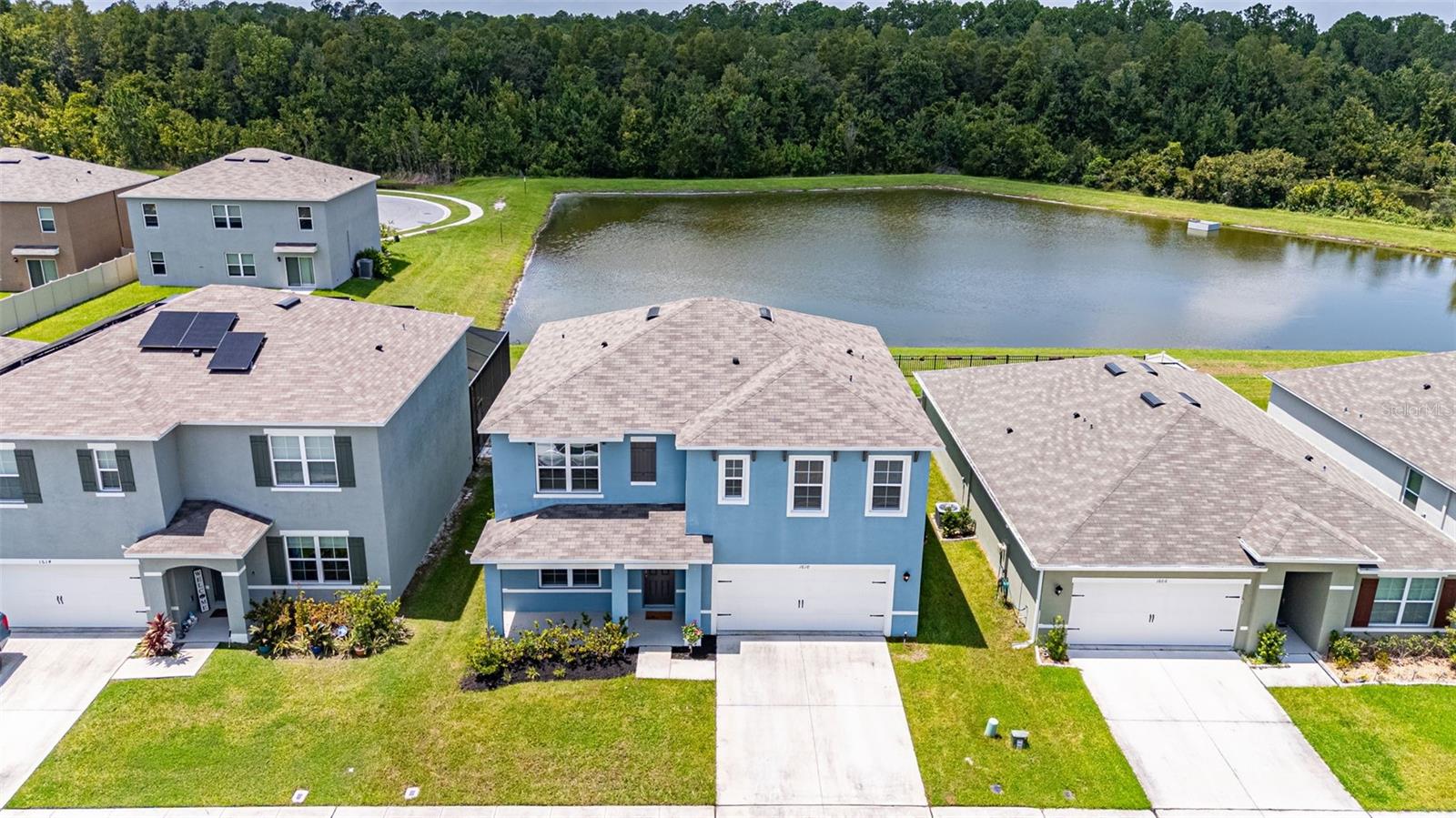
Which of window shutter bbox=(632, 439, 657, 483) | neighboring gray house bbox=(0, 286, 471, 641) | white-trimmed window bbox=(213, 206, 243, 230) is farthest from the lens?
white-trimmed window bbox=(213, 206, 243, 230)

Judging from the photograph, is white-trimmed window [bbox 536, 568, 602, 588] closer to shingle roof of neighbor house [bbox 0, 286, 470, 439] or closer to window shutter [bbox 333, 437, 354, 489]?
window shutter [bbox 333, 437, 354, 489]

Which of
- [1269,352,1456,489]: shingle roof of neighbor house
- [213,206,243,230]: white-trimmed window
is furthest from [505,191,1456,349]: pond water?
[1269,352,1456,489]: shingle roof of neighbor house

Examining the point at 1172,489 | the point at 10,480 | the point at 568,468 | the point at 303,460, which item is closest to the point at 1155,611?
the point at 1172,489

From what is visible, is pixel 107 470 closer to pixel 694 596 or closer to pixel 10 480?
pixel 10 480

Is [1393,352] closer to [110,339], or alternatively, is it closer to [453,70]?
[110,339]

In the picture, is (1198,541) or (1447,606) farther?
(1447,606)

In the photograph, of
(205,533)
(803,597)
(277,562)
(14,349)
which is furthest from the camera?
(14,349)

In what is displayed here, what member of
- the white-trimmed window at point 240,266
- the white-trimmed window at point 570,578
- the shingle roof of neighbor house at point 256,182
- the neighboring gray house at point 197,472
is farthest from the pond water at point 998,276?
the white-trimmed window at point 570,578
